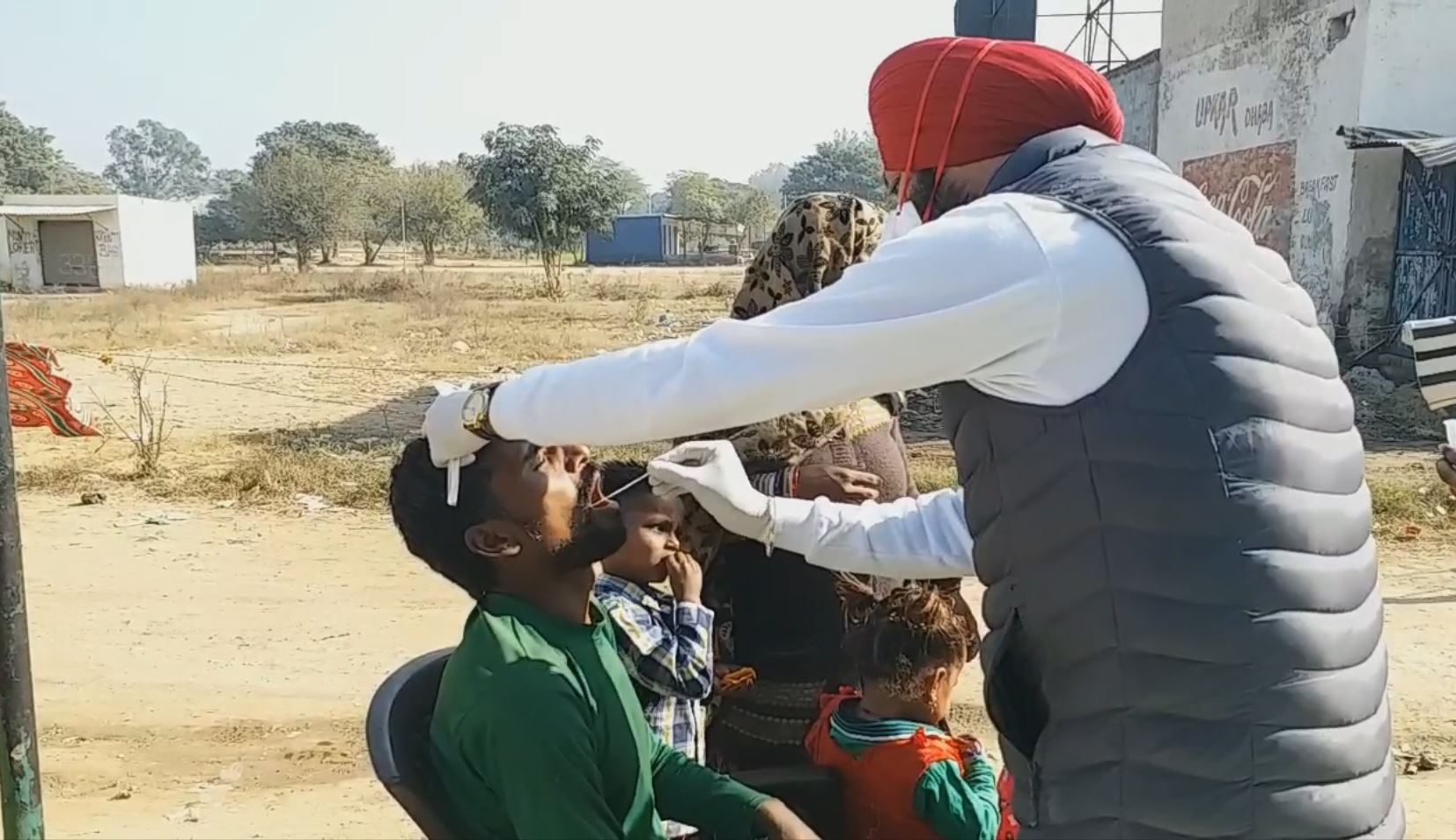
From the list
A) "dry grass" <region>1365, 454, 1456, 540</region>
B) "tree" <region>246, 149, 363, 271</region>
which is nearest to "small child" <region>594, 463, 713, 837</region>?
"dry grass" <region>1365, 454, 1456, 540</region>

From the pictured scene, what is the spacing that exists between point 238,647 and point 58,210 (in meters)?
34.8

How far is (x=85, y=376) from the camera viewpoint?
15.2 meters

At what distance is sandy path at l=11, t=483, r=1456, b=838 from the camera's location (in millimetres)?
4082

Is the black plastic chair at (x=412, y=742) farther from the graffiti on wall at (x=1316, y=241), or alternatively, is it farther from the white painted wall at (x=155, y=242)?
the white painted wall at (x=155, y=242)

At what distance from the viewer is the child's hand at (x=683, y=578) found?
2.40m

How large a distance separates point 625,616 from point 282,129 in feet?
270

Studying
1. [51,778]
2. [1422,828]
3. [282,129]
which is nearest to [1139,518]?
[1422,828]

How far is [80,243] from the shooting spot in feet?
121

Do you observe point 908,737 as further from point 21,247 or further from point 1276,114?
point 21,247

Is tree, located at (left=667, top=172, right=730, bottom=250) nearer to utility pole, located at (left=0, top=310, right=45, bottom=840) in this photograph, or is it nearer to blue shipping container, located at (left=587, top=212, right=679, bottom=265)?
blue shipping container, located at (left=587, top=212, right=679, bottom=265)

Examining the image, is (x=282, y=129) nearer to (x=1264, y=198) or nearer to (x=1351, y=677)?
(x=1264, y=198)

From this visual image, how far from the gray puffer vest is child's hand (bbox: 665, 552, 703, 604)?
979 millimetres

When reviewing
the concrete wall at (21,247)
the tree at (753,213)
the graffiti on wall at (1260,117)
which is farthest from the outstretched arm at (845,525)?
the tree at (753,213)

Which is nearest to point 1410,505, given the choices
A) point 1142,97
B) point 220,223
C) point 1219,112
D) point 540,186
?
point 1219,112
